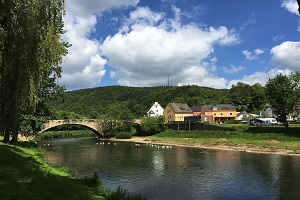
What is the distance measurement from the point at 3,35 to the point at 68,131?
376ft

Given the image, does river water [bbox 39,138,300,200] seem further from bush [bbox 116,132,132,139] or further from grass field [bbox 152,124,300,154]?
bush [bbox 116,132,132,139]

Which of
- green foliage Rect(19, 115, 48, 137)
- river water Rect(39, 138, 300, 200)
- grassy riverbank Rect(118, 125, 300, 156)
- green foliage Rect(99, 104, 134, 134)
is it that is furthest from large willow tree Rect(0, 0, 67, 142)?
green foliage Rect(99, 104, 134, 134)

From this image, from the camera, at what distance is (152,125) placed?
9544cm

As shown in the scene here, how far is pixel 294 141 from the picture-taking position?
58.5 metres

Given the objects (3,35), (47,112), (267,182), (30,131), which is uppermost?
(3,35)

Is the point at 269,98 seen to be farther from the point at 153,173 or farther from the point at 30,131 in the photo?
the point at 30,131

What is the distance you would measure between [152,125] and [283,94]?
139ft

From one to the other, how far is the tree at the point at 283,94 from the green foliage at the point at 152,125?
38.8 meters

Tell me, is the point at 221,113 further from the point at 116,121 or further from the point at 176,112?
the point at 116,121

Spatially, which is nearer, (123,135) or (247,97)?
(123,135)

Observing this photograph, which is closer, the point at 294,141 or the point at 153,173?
the point at 153,173

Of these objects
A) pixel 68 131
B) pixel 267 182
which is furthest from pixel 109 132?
pixel 267 182

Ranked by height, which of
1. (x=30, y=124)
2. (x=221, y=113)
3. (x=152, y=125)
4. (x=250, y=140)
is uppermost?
(x=221, y=113)

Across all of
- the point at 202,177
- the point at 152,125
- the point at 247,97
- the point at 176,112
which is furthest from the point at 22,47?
the point at 247,97
